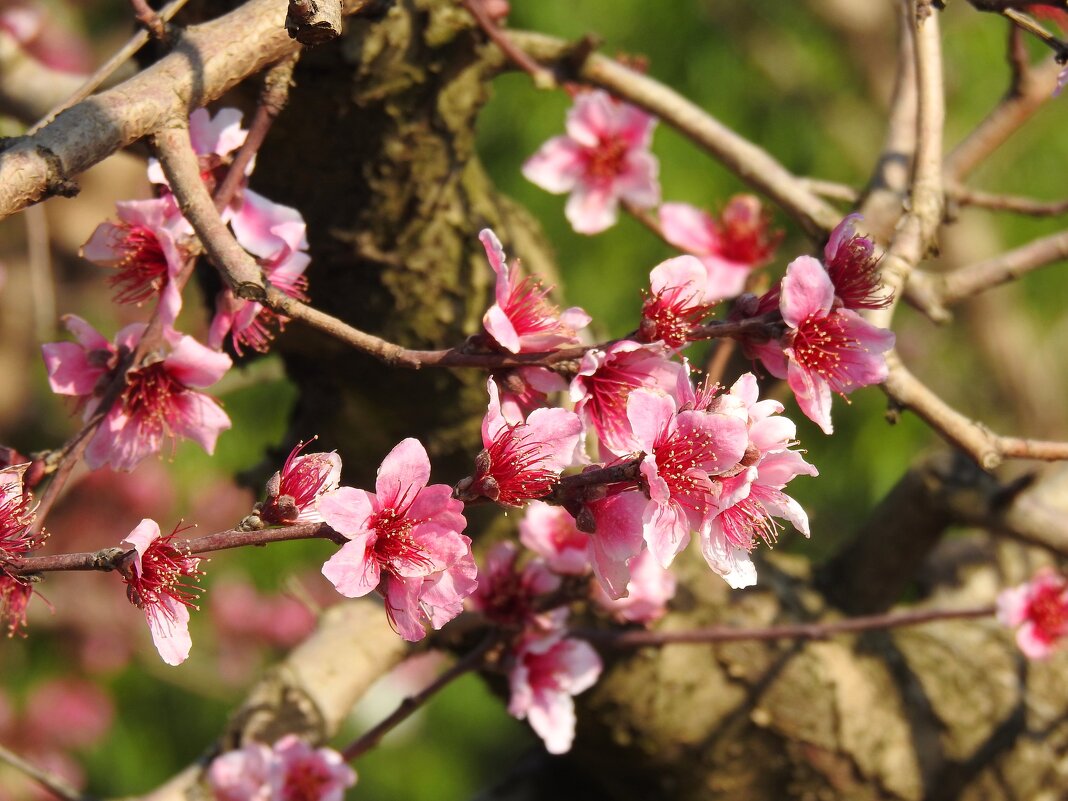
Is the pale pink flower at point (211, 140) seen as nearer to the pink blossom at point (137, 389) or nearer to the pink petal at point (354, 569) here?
the pink blossom at point (137, 389)

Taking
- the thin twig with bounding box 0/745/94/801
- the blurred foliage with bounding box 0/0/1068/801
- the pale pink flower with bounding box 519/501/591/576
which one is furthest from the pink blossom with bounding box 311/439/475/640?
the blurred foliage with bounding box 0/0/1068/801

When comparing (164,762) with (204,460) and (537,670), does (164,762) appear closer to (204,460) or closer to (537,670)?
(204,460)

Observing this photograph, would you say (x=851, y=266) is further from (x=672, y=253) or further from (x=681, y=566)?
(x=672, y=253)

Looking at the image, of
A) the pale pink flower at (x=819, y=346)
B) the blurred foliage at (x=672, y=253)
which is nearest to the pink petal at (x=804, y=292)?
the pale pink flower at (x=819, y=346)

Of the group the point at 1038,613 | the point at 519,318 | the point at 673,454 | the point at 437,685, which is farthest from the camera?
the point at 1038,613

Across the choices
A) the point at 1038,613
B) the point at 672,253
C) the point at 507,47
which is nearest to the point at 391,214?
the point at 507,47

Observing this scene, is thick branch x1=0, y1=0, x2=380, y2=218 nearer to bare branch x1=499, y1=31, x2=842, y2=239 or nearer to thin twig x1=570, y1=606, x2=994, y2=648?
bare branch x1=499, y1=31, x2=842, y2=239

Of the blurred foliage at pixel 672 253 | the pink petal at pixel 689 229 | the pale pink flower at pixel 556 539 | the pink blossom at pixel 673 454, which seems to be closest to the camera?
the pink blossom at pixel 673 454
